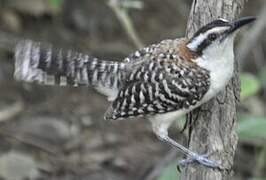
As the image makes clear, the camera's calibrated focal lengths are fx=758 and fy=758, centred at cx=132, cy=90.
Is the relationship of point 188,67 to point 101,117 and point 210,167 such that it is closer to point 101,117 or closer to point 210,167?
point 210,167

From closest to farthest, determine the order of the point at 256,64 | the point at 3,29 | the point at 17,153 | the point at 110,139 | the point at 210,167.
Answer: the point at 210,167 → the point at 17,153 → the point at 110,139 → the point at 3,29 → the point at 256,64

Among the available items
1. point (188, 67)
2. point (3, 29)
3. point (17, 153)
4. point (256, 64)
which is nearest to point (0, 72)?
point (3, 29)

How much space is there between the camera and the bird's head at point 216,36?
10.3 feet

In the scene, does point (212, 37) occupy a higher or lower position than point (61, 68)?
higher

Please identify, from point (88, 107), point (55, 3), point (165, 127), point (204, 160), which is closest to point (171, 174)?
point (165, 127)

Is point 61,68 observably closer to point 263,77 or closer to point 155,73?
point 155,73

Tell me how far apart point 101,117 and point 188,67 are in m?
2.21

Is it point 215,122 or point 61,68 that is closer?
point 215,122

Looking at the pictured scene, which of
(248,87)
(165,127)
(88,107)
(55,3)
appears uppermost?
(55,3)

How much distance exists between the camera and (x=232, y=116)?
3.26m

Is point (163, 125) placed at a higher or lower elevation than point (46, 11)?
lower

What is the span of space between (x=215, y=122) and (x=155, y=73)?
0.37 metres

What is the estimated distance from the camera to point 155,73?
3.41 m

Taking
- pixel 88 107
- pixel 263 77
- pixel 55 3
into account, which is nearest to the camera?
pixel 55 3
